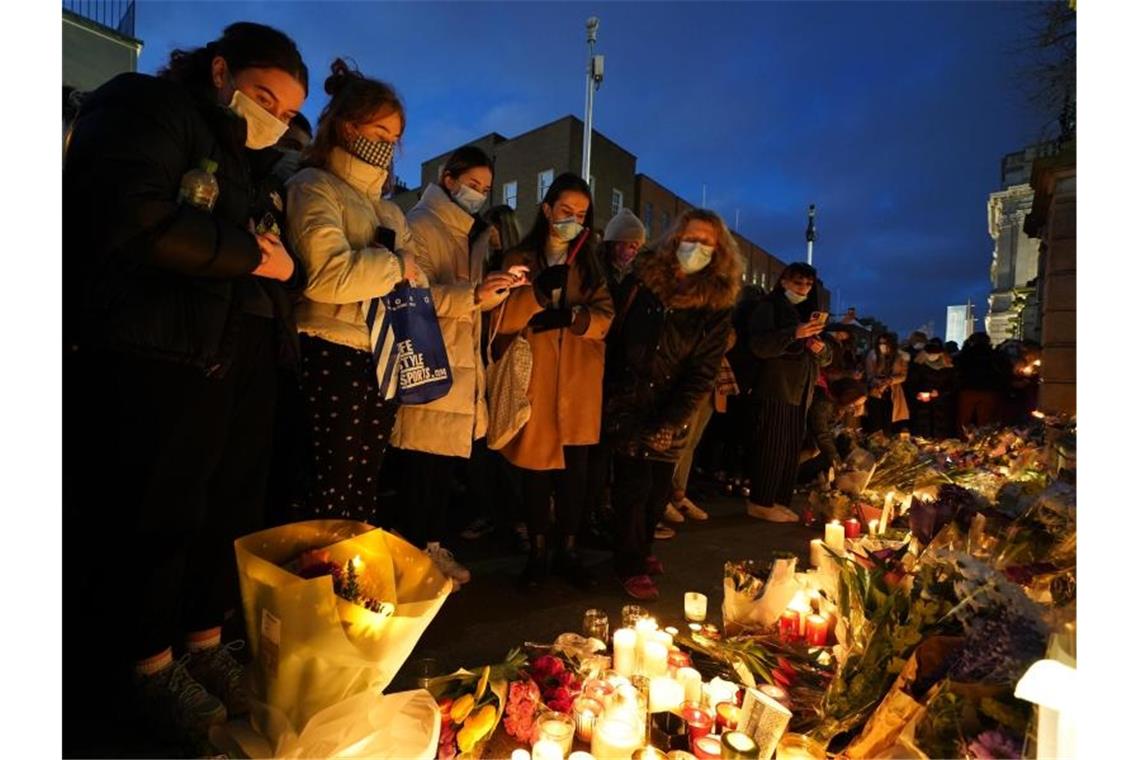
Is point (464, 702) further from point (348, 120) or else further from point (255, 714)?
point (348, 120)

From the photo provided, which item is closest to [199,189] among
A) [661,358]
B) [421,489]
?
[421,489]

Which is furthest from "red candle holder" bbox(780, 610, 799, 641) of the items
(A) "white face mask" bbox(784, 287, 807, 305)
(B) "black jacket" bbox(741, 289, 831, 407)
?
(A) "white face mask" bbox(784, 287, 807, 305)

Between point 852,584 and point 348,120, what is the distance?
2438mm

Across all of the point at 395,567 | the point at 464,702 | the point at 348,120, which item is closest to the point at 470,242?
the point at 348,120

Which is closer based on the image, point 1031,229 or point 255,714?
point 255,714

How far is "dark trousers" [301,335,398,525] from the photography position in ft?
7.51

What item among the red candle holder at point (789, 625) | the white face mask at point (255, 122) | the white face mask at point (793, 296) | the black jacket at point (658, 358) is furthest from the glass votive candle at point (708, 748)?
the white face mask at point (793, 296)

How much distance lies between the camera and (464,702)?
5.83ft

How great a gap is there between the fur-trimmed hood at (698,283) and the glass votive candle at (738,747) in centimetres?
226

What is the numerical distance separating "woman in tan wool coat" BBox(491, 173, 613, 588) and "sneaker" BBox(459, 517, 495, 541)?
3.23ft

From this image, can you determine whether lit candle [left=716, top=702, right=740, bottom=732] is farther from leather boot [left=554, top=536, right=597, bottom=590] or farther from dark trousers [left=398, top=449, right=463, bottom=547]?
dark trousers [left=398, top=449, right=463, bottom=547]

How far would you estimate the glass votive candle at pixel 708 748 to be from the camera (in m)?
1.65

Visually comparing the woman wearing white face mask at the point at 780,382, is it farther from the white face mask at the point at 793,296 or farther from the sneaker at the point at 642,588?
the sneaker at the point at 642,588

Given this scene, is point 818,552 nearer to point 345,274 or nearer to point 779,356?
point 779,356
